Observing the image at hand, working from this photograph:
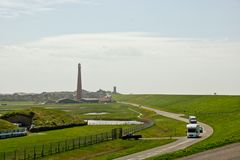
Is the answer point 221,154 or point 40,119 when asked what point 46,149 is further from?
point 40,119

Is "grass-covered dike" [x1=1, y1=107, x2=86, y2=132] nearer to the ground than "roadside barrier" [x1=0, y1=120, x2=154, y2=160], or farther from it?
farther from it

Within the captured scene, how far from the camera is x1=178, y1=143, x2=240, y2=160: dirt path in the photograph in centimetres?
4928

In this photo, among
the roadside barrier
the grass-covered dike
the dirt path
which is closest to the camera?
the dirt path

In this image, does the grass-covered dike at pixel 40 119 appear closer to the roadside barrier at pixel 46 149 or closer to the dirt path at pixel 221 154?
the roadside barrier at pixel 46 149

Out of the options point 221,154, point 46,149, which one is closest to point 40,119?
point 46,149

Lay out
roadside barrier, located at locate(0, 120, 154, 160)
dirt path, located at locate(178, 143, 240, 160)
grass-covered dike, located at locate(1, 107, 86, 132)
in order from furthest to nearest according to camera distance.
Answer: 1. grass-covered dike, located at locate(1, 107, 86, 132)
2. roadside barrier, located at locate(0, 120, 154, 160)
3. dirt path, located at locate(178, 143, 240, 160)

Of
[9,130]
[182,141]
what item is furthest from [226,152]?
[9,130]

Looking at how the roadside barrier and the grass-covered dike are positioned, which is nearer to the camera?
the roadside barrier

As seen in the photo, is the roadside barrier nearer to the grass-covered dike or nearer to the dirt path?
the dirt path

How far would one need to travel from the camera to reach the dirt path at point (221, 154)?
49281 millimetres

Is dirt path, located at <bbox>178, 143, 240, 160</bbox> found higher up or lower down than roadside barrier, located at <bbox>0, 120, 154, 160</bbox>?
higher up

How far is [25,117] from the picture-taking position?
10725cm

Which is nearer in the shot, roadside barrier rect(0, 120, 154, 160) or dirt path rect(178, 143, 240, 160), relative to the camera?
dirt path rect(178, 143, 240, 160)

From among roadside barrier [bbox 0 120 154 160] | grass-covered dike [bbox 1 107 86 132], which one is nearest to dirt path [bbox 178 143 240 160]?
roadside barrier [bbox 0 120 154 160]
